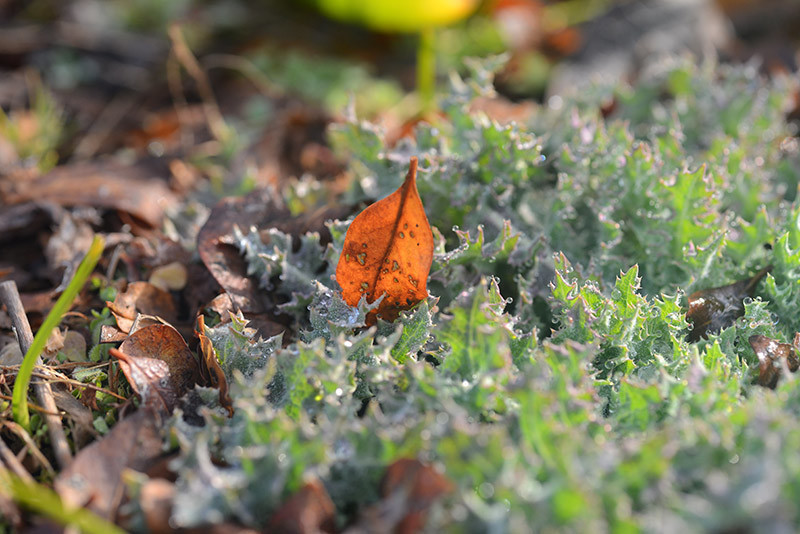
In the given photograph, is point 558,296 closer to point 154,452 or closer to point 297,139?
point 154,452

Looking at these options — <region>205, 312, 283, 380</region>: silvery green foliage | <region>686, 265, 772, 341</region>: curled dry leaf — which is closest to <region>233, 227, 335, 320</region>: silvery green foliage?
<region>205, 312, 283, 380</region>: silvery green foliage

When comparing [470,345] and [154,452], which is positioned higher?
[470,345]

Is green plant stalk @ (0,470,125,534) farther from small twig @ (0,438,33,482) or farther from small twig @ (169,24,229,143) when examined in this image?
small twig @ (169,24,229,143)

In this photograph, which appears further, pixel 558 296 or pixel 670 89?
pixel 670 89

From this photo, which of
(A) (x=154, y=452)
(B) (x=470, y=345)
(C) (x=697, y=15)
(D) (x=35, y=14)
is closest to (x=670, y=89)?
(C) (x=697, y=15)

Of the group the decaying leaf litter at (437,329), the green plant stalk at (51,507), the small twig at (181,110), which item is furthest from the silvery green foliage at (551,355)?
the small twig at (181,110)

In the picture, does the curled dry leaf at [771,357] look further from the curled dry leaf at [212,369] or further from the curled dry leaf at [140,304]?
the curled dry leaf at [140,304]
